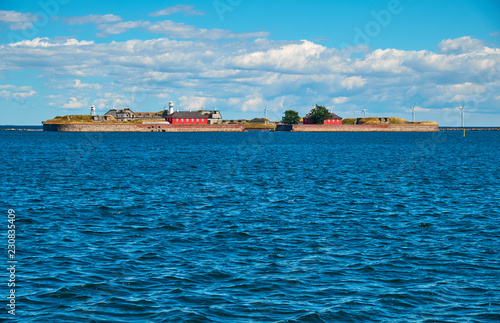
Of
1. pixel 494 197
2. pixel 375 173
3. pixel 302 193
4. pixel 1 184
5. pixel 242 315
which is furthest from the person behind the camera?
pixel 375 173

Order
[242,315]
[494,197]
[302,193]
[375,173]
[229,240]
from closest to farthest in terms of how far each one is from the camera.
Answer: [242,315] < [229,240] < [494,197] < [302,193] < [375,173]

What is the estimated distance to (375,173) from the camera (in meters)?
59.4

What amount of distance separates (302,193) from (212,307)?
A: 2645 centimetres

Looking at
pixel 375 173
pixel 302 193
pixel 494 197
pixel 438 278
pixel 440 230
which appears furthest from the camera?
pixel 375 173

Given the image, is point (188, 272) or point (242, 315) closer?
point (242, 315)

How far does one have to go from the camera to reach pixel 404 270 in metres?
19.1

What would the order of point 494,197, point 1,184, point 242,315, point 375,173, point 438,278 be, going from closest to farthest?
1. point 242,315
2. point 438,278
3. point 494,197
4. point 1,184
5. point 375,173

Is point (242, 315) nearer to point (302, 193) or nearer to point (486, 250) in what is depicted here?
point (486, 250)

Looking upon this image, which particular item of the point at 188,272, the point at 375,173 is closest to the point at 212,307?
the point at 188,272

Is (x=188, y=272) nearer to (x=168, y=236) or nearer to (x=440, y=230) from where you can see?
(x=168, y=236)

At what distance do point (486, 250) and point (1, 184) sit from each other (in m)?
40.4

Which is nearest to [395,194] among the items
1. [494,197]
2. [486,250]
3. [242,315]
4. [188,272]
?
[494,197]

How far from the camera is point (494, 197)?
38.6m

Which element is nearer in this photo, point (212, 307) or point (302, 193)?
point (212, 307)
